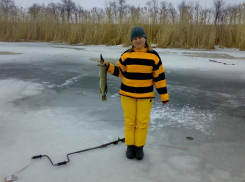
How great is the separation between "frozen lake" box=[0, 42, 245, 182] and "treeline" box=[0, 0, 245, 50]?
685 centimetres

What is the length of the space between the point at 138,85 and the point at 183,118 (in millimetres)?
1126

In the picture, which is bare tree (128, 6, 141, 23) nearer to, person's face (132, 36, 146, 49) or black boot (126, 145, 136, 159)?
person's face (132, 36, 146, 49)

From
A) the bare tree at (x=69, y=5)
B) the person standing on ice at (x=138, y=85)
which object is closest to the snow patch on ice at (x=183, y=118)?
the person standing on ice at (x=138, y=85)

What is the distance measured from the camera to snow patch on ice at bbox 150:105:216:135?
2592 millimetres

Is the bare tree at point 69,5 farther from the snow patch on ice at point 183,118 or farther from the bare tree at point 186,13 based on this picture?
the snow patch on ice at point 183,118

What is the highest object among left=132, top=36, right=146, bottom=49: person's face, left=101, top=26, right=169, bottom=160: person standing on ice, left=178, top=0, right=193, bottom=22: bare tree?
left=178, top=0, right=193, bottom=22: bare tree

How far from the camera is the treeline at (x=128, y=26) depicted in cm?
1067

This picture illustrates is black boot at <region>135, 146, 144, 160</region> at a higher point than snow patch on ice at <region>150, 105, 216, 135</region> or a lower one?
lower

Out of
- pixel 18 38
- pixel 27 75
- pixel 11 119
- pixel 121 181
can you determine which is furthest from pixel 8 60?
pixel 18 38

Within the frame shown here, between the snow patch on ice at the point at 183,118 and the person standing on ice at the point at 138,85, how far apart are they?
0.59 meters

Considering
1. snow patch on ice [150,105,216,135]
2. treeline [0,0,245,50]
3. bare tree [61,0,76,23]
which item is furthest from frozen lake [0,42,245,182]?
bare tree [61,0,76,23]

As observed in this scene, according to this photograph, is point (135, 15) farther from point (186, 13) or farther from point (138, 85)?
point (138, 85)

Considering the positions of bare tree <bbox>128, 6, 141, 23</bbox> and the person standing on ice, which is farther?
bare tree <bbox>128, 6, 141, 23</bbox>

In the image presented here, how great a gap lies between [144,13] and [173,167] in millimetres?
11373
